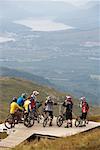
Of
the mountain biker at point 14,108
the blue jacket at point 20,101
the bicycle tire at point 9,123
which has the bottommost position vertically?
the bicycle tire at point 9,123

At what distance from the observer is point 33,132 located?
27.6 m

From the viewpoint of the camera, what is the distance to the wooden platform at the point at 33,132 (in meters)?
25.7

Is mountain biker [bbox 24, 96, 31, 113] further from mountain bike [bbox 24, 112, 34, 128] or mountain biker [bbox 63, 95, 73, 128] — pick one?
mountain biker [bbox 63, 95, 73, 128]

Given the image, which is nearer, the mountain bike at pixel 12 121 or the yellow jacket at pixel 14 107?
the yellow jacket at pixel 14 107

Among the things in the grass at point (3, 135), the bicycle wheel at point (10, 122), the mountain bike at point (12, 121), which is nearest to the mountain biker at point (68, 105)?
the mountain bike at point (12, 121)

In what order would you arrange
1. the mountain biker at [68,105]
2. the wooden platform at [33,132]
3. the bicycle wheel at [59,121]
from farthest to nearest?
the bicycle wheel at [59,121] → the mountain biker at [68,105] → the wooden platform at [33,132]

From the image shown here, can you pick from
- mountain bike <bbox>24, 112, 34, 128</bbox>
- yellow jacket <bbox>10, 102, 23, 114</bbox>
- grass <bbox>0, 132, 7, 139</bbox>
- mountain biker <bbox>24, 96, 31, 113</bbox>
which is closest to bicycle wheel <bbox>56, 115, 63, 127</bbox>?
mountain bike <bbox>24, 112, 34, 128</bbox>

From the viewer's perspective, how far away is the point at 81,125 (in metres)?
31.4

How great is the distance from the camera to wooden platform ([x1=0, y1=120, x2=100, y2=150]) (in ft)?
84.4

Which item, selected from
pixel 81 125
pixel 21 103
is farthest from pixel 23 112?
pixel 81 125

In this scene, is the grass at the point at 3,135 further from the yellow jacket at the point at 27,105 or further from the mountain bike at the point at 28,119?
the yellow jacket at the point at 27,105

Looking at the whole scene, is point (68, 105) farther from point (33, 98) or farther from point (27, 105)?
point (27, 105)

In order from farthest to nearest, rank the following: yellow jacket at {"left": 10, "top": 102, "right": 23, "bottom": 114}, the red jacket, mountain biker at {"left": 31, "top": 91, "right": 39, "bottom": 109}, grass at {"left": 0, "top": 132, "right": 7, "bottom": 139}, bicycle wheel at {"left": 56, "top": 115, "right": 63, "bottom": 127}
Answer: bicycle wheel at {"left": 56, "top": 115, "right": 63, "bottom": 127} < the red jacket < mountain biker at {"left": 31, "top": 91, "right": 39, "bottom": 109} < yellow jacket at {"left": 10, "top": 102, "right": 23, "bottom": 114} < grass at {"left": 0, "top": 132, "right": 7, "bottom": 139}

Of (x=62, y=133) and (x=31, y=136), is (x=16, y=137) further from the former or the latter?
(x=62, y=133)
